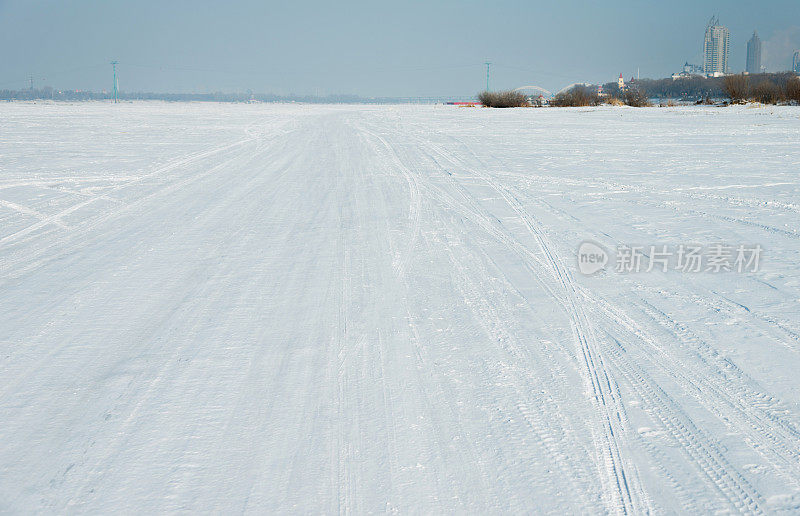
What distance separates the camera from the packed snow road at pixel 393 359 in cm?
252

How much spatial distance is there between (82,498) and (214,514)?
535 mm

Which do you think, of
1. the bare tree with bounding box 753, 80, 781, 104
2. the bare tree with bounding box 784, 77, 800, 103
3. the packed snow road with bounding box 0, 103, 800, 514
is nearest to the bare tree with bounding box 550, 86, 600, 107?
the bare tree with bounding box 753, 80, 781, 104

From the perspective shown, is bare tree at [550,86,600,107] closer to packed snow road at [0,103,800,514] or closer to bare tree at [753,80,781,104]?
bare tree at [753,80,781,104]

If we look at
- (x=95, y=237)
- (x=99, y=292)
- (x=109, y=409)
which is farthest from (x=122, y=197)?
(x=109, y=409)

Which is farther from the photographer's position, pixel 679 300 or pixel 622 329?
pixel 679 300

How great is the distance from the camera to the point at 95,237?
6.57 metres

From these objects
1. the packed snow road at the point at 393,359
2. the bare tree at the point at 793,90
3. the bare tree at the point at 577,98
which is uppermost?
the bare tree at the point at 577,98

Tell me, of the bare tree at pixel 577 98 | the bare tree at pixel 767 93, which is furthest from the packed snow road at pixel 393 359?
the bare tree at pixel 577 98

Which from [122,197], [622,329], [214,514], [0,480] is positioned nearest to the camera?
[214,514]

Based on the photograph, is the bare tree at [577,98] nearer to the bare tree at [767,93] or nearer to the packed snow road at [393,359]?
the bare tree at [767,93]

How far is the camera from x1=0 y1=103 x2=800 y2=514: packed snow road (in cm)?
252

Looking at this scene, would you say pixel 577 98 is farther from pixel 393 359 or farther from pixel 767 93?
pixel 393 359

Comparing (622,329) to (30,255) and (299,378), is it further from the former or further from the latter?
(30,255)

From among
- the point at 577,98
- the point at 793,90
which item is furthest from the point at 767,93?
the point at 577,98
